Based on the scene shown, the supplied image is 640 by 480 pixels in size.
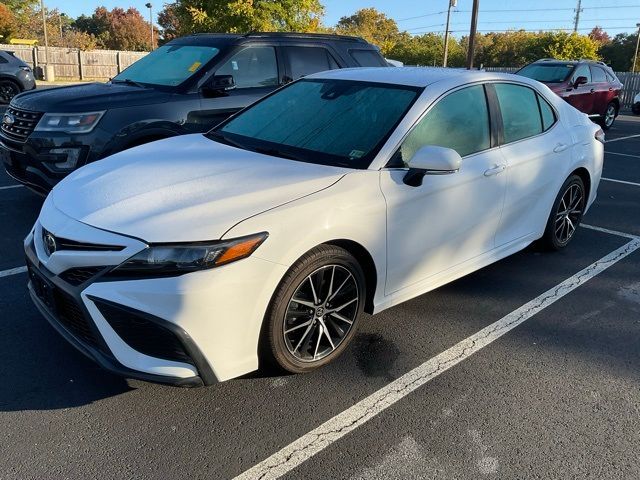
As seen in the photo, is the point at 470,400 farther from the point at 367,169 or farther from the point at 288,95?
the point at 288,95

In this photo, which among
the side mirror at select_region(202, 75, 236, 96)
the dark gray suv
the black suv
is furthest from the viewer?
the dark gray suv

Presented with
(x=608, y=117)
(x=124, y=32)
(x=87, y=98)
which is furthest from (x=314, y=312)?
(x=124, y=32)

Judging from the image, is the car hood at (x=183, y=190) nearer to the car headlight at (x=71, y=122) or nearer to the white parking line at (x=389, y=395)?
the white parking line at (x=389, y=395)

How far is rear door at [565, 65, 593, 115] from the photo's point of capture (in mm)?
13641

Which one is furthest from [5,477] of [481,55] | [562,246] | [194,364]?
[481,55]

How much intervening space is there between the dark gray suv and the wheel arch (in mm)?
15779

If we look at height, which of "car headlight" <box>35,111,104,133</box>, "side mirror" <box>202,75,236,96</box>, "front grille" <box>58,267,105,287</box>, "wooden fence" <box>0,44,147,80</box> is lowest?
"front grille" <box>58,267,105,287</box>

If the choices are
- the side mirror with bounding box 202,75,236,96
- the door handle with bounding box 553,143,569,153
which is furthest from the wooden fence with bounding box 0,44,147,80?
the door handle with bounding box 553,143,569,153

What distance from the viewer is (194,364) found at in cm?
258

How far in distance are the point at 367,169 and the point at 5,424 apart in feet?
7.26

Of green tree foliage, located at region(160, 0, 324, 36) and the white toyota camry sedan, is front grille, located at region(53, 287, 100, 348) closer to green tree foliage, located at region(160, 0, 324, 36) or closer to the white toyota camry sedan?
the white toyota camry sedan

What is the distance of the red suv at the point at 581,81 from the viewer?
531 inches

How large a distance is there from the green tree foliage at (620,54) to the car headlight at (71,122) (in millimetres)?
55997

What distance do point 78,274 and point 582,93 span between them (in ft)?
46.1
